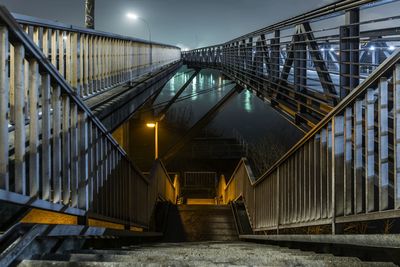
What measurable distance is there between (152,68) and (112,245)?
13.3 meters

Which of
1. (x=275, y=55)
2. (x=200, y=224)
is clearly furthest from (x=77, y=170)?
(x=200, y=224)

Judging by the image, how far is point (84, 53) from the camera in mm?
7207

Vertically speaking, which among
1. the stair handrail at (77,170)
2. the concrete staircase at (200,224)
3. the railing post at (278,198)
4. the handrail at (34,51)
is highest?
the handrail at (34,51)

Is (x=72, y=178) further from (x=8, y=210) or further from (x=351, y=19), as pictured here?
(x=351, y=19)

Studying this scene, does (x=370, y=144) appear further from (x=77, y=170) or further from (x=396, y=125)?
(x=77, y=170)

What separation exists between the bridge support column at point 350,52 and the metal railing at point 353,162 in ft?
3.44

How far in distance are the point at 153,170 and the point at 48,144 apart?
7.04m

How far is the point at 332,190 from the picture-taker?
385 centimetres

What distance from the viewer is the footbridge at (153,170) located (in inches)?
109

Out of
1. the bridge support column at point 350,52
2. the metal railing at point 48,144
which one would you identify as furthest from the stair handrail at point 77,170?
the bridge support column at point 350,52

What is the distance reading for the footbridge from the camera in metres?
2.76

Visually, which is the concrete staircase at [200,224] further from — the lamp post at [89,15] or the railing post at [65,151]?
the railing post at [65,151]

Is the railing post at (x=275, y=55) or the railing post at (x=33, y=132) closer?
the railing post at (x=33, y=132)

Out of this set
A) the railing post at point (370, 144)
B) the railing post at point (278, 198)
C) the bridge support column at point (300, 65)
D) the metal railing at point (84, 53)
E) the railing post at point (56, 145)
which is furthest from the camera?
the bridge support column at point (300, 65)
